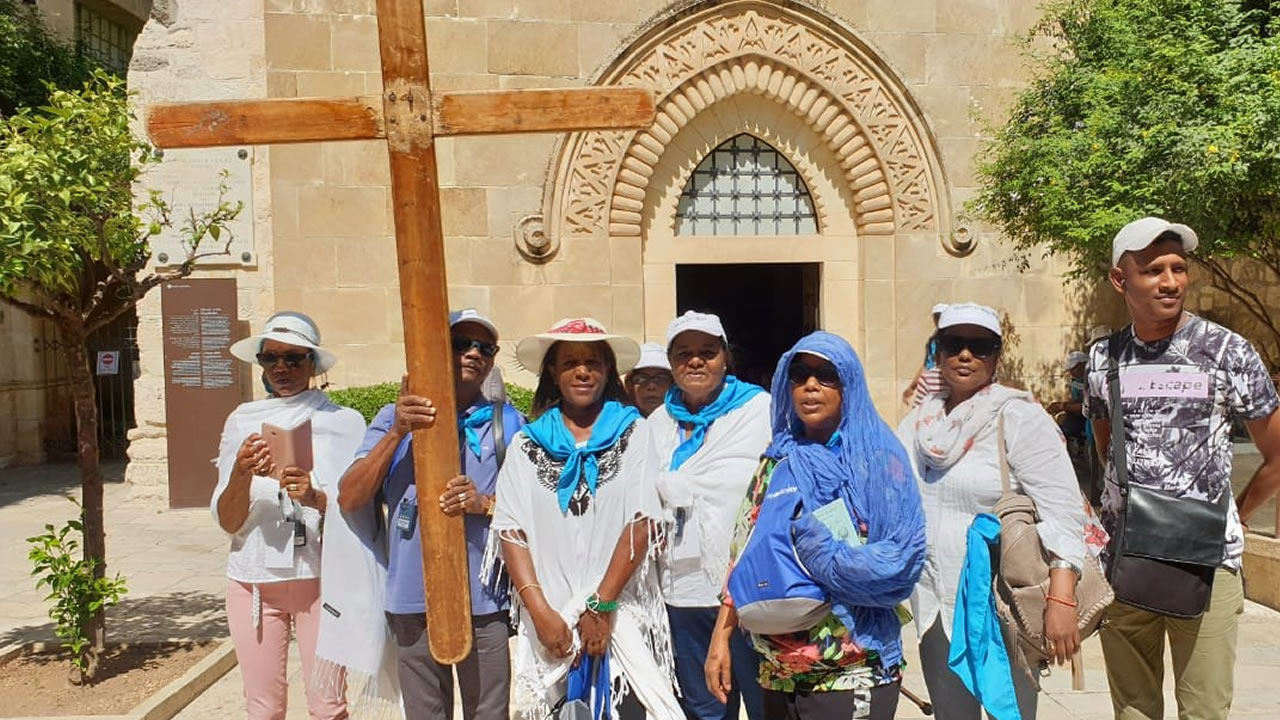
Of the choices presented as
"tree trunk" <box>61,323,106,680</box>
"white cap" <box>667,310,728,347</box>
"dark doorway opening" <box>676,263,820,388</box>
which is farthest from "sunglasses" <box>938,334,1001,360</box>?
"dark doorway opening" <box>676,263,820,388</box>

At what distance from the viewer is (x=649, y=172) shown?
8867 millimetres

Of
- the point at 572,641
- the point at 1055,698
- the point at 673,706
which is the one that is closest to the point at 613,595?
the point at 572,641

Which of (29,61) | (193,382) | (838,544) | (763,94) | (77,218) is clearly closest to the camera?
(838,544)

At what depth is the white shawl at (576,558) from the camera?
9.39 ft

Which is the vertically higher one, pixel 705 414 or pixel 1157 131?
pixel 1157 131

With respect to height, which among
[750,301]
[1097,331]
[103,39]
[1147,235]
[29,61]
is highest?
[103,39]

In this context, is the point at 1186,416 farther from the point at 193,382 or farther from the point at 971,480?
the point at 193,382

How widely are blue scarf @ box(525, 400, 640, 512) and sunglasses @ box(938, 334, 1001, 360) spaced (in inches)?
39.6

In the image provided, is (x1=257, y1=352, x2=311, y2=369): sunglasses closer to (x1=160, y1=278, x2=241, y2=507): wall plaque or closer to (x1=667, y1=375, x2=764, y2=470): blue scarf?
(x1=667, y1=375, x2=764, y2=470): blue scarf

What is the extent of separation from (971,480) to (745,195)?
6.87 m

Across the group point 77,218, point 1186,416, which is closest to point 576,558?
point 1186,416

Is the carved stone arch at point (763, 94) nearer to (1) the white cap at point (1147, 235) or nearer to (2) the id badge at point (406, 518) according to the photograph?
(2) the id badge at point (406, 518)

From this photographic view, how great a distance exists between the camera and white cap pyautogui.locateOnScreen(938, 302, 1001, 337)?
2.80m

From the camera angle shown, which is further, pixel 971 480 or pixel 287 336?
pixel 287 336
